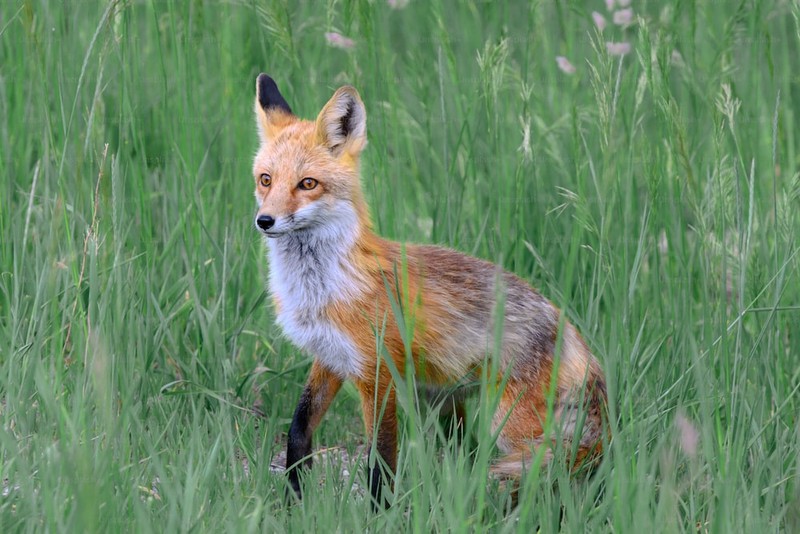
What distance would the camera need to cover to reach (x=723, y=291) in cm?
373

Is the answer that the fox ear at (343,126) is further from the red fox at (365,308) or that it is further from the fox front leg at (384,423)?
the fox front leg at (384,423)

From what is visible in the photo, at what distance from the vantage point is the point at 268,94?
16.1 ft

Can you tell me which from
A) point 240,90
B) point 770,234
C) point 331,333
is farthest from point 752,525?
point 240,90

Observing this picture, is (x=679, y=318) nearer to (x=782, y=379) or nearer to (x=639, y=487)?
(x=782, y=379)

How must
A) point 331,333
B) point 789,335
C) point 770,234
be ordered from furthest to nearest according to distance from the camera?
point 770,234 < point 789,335 < point 331,333

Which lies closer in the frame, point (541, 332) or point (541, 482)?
point (541, 482)

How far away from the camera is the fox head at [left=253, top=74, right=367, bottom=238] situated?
4312 millimetres

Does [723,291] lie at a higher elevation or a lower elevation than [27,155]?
lower

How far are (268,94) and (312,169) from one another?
0.65 metres

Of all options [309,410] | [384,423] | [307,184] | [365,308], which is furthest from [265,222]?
[384,423]

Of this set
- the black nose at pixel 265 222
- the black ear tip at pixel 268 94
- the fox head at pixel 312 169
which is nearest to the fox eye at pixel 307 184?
the fox head at pixel 312 169

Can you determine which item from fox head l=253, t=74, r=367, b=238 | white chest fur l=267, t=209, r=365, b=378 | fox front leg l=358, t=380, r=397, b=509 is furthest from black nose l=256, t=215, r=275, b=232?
fox front leg l=358, t=380, r=397, b=509

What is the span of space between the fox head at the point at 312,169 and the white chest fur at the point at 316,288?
0.06 meters

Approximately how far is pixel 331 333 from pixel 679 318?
1.57 metres
